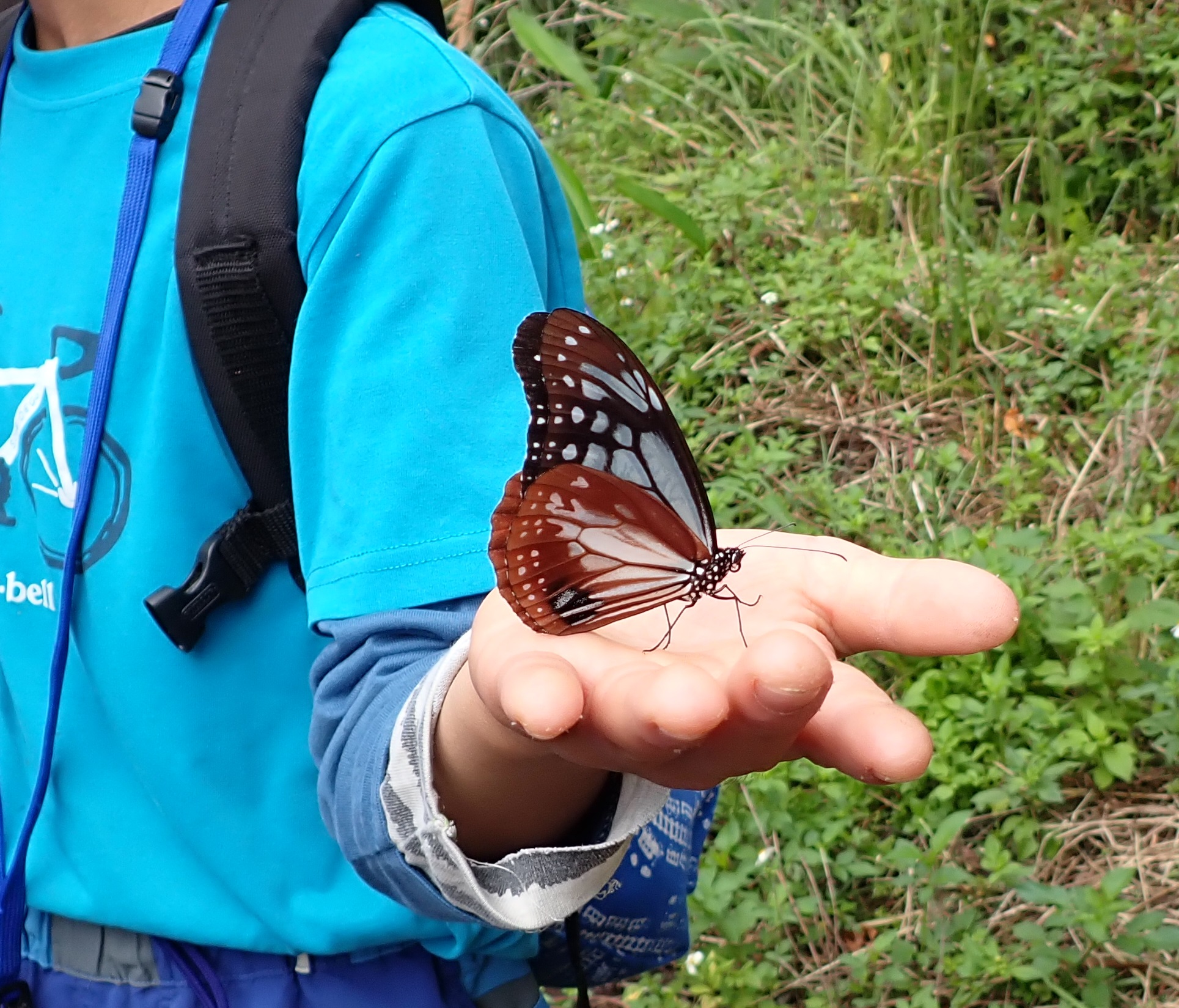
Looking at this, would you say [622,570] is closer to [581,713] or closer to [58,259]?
[581,713]

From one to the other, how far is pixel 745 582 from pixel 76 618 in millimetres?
700

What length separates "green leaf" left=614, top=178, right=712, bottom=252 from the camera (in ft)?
12.1

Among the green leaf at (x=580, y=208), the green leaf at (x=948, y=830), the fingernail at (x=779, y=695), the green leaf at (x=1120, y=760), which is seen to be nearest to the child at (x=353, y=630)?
the fingernail at (x=779, y=695)

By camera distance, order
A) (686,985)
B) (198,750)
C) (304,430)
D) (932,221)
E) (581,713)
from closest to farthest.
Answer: (581,713)
(304,430)
(198,750)
(686,985)
(932,221)

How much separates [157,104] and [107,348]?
0.82 feet

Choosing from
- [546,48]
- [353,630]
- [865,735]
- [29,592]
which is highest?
[865,735]

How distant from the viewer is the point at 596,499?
1038 mm

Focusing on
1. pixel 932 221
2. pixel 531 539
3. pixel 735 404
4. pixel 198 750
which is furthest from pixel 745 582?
pixel 932 221

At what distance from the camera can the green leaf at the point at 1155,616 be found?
226 centimetres

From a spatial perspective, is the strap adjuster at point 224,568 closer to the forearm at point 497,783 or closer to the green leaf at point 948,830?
the forearm at point 497,783

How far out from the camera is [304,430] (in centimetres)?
104

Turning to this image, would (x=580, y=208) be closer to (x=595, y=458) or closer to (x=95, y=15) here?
(x=95, y=15)

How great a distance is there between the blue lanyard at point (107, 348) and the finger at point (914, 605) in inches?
28.7

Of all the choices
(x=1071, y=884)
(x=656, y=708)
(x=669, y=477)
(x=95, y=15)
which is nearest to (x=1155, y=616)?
(x=1071, y=884)
